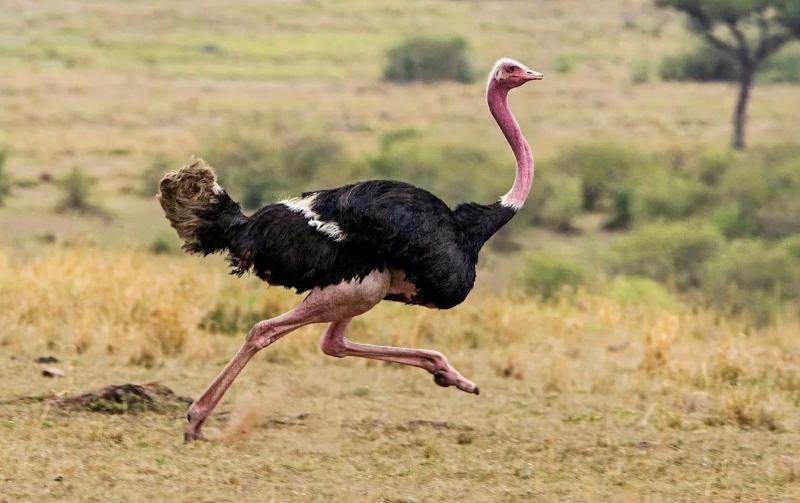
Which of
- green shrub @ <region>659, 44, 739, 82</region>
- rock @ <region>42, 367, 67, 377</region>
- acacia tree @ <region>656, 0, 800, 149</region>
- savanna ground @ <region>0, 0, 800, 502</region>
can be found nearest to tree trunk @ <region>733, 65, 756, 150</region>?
acacia tree @ <region>656, 0, 800, 149</region>

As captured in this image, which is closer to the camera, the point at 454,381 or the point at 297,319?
the point at 297,319

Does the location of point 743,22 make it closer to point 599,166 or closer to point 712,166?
point 712,166

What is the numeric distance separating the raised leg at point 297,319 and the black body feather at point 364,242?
5cm

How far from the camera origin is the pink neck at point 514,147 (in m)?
6.58

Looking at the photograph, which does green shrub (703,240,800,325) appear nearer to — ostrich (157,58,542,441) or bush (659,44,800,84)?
ostrich (157,58,542,441)

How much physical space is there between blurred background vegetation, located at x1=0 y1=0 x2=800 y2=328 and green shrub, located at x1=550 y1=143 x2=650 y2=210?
0.05 meters

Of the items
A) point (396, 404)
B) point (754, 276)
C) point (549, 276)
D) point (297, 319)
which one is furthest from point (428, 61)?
point (297, 319)

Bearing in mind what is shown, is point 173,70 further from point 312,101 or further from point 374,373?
point 374,373

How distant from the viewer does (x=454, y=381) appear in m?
6.55

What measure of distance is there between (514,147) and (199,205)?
144 centimetres

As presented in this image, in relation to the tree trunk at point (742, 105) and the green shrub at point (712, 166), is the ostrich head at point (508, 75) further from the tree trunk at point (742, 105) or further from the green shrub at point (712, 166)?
the tree trunk at point (742, 105)

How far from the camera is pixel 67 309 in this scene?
361 inches

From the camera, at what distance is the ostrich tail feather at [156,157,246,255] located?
6359mm

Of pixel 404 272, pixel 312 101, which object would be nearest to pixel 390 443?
pixel 404 272
